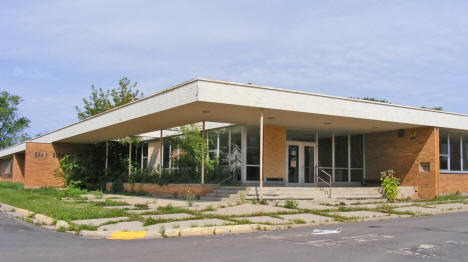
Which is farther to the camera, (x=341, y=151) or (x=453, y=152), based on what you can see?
(x=341, y=151)

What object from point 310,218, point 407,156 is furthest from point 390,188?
point 310,218

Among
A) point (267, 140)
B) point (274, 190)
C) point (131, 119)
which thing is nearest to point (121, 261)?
point (274, 190)

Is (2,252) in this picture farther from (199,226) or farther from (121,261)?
(199,226)

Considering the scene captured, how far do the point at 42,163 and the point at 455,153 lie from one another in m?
24.3

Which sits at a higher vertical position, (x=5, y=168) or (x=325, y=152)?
(x=325, y=152)

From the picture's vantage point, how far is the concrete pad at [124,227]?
10734 mm

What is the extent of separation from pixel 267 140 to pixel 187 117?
4458 millimetres

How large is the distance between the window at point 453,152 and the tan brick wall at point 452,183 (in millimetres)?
395

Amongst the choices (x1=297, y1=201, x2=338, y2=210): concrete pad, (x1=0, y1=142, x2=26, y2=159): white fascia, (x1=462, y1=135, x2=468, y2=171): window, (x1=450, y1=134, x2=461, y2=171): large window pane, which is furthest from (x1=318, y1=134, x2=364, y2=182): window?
(x1=0, y1=142, x2=26, y2=159): white fascia

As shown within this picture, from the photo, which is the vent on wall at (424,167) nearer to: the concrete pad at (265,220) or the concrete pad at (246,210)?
the concrete pad at (246,210)

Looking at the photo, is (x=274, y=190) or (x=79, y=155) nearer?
(x=274, y=190)

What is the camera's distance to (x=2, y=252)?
311 inches

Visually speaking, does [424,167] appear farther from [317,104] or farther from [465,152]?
[317,104]

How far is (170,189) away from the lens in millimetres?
21078
